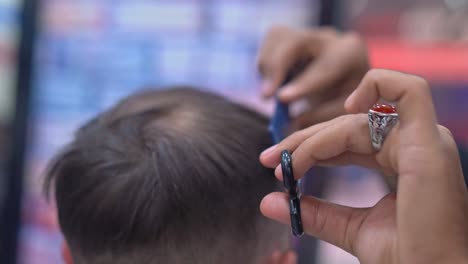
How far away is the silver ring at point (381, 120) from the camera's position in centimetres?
52

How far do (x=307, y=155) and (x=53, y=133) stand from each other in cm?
169

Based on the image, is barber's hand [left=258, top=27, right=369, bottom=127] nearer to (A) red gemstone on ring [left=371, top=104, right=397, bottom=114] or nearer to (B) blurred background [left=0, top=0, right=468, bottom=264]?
(A) red gemstone on ring [left=371, top=104, right=397, bottom=114]

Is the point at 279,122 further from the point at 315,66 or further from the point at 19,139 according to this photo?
the point at 19,139

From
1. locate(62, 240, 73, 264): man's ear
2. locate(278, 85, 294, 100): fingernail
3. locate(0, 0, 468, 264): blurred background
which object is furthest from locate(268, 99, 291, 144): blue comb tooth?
locate(0, 0, 468, 264): blurred background

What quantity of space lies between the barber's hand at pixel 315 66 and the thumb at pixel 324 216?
0.42m

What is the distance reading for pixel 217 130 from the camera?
77 centimetres

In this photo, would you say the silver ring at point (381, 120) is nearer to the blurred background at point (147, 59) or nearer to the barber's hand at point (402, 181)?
the barber's hand at point (402, 181)

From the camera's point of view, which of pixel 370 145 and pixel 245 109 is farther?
pixel 245 109

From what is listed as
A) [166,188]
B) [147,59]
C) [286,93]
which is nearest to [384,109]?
[166,188]

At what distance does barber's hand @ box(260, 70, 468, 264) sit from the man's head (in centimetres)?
16

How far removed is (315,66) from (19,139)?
1.40 m

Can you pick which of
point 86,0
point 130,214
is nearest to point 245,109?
point 130,214

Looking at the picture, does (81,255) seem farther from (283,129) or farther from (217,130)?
(283,129)

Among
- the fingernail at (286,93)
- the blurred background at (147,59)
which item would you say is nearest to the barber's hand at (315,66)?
the fingernail at (286,93)
